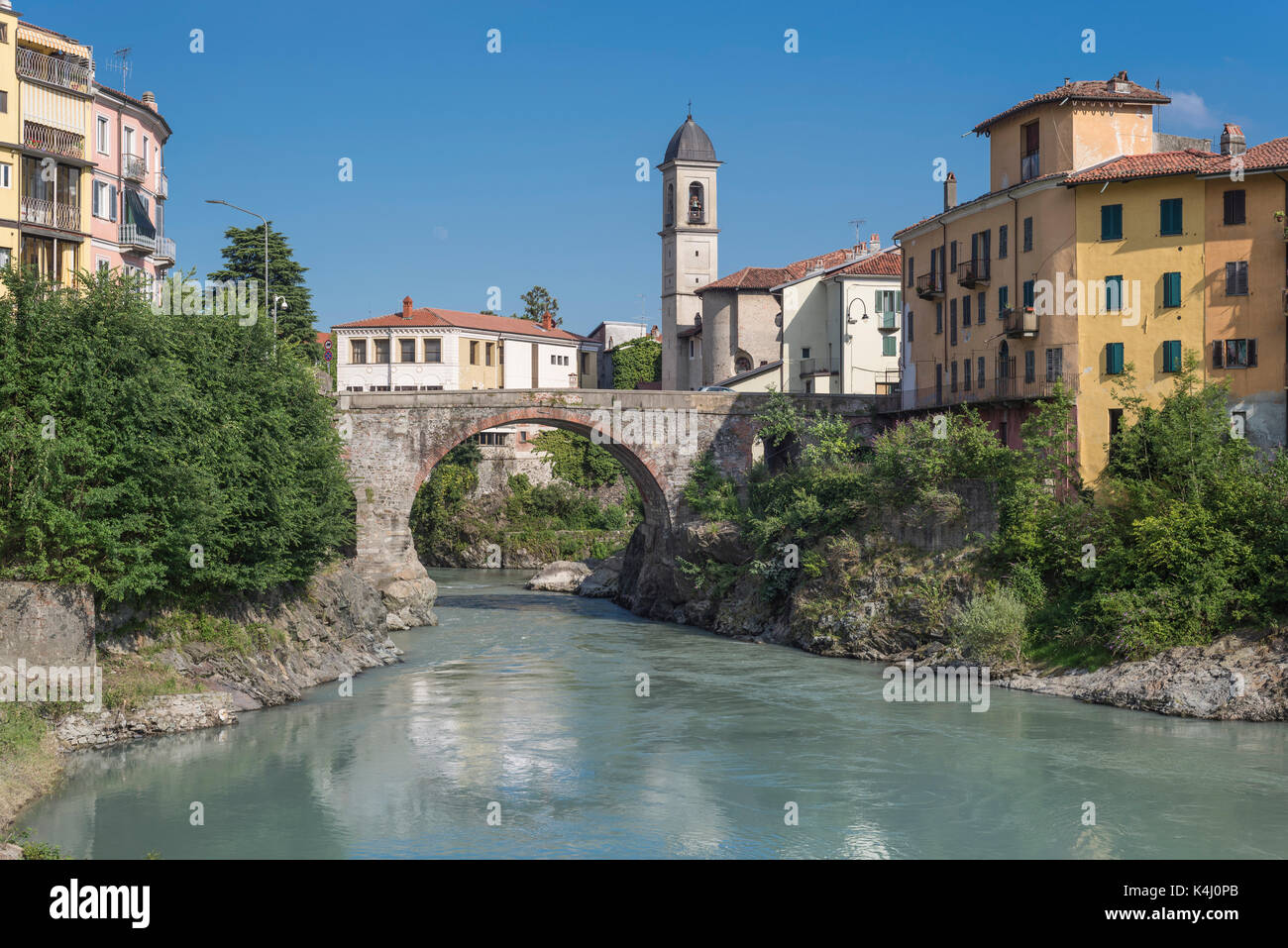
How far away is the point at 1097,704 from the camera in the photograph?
3241 centimetres

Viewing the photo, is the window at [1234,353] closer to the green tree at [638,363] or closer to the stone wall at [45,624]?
the stone wall at [45,624]

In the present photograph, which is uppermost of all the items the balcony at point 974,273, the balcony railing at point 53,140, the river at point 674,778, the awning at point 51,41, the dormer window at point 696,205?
the dormer window at point 696,205

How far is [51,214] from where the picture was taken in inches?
1478

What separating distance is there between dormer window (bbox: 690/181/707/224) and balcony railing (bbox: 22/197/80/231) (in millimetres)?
58484

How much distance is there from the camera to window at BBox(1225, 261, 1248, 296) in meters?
39.6

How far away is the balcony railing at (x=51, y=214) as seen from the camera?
36812 mm

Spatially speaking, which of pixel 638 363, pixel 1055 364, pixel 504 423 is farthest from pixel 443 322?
pixel 1055 364

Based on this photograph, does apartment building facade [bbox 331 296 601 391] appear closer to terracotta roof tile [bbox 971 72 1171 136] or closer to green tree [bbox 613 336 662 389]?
green tree [bbox 613 336 662 389]

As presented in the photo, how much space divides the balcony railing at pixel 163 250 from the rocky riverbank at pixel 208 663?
12.9 metres

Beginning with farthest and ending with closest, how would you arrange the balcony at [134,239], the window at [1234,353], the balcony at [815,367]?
the balcony at [815,367], the balcony at [134,239], the window at [1234,353]

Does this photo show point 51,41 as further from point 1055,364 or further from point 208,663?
point 1055,364

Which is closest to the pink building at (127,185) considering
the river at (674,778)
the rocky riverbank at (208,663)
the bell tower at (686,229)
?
the rocky riverbank at (208,663)

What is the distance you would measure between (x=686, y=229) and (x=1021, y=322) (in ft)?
168
